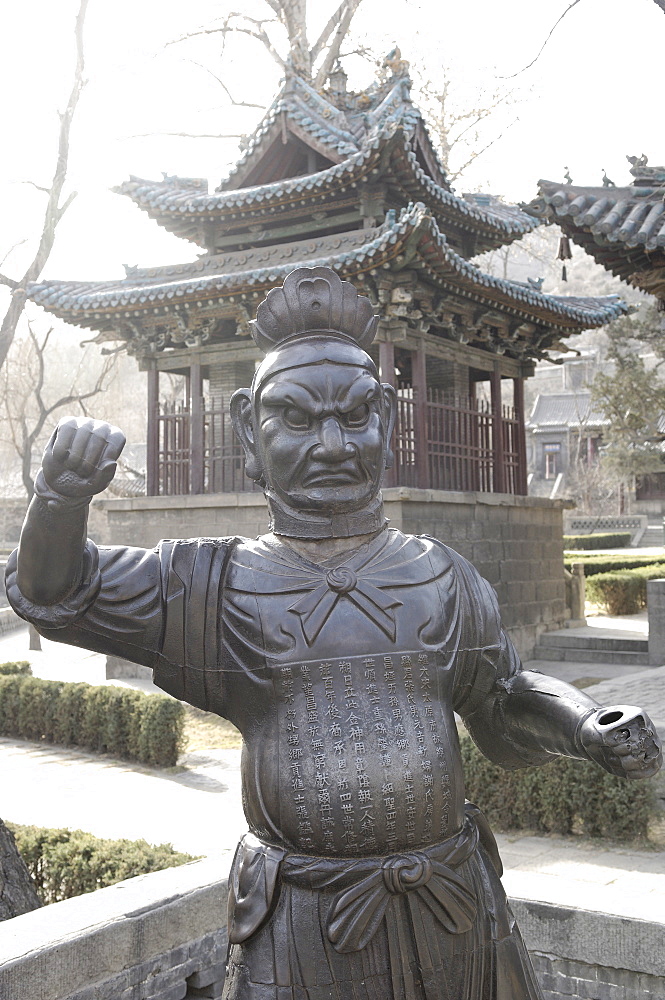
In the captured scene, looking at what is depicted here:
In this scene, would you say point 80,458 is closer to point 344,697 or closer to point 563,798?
point 344,697

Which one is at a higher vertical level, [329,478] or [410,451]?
[410,451]

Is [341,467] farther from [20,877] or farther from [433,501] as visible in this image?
[433,501]

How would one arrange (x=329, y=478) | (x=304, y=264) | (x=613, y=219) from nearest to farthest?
(x=329, y=478), (x=613, y=219), (x=304, y=264)

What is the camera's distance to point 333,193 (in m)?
11.9

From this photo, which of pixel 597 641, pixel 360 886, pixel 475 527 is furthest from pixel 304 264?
pixel 360 886

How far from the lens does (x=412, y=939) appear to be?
1.97 meters

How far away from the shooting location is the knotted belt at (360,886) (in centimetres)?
193

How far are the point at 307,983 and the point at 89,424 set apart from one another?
1327 mm

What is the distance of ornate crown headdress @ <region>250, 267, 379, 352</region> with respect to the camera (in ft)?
7.59

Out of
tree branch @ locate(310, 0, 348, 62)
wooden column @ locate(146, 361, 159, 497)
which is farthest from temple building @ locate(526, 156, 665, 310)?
tree branch @ locate(310, 0, 348, 62)

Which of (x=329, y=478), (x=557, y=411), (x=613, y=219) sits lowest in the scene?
(x=329, y=478)

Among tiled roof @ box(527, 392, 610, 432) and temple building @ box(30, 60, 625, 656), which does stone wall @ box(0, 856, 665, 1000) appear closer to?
temple building @ box(30, 60, 625, 656)

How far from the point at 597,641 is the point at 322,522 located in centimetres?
1175

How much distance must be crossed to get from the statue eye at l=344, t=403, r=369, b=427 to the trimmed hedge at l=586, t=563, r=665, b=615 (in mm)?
16349
